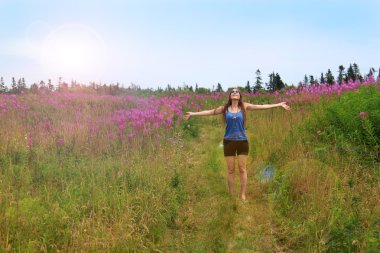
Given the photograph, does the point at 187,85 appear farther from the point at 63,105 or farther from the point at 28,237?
the point at 28,237

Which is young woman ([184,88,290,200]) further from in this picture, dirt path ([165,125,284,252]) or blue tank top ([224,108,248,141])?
dirt path ([165,125,284,252])

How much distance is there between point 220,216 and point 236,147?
1.29 meters

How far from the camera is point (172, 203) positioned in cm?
542

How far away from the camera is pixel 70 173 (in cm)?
593

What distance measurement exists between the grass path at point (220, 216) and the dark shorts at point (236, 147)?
0.82 meters

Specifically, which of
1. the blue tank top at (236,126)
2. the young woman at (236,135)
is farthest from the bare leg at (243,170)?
the blue tank top at (236,126)

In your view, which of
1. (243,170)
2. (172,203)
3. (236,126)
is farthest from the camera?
(243,170)

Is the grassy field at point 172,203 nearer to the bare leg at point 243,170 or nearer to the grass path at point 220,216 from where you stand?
the grass path at point 220,216

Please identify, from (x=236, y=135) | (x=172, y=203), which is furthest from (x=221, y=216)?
(x=236, y=135)

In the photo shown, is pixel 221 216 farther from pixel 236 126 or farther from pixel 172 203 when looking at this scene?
pixel 236 126

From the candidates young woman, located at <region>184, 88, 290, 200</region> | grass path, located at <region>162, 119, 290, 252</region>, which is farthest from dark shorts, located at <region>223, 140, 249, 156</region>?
grass path, located at <region>162, 119, 290, 252</region>

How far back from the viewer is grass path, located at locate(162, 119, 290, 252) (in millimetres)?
4672

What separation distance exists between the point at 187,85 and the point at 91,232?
20.6 m

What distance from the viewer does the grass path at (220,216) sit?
15.3ft
